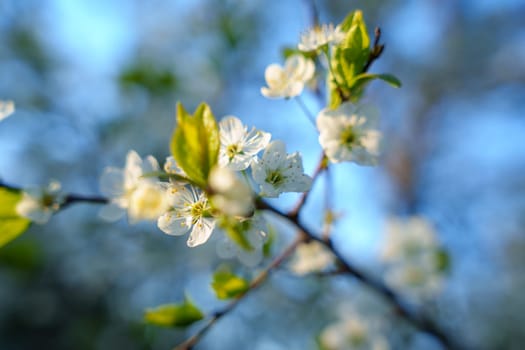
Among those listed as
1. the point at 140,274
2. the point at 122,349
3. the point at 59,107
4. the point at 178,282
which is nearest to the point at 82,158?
the point at 59,107

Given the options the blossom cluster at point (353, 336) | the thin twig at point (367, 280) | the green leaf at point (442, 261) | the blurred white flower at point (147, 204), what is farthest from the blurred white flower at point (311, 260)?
the blurred white flower at point (147, 204)

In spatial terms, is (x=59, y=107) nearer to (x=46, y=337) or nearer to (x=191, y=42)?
(x=191, y=42)

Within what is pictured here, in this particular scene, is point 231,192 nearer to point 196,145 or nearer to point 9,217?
point 196,145

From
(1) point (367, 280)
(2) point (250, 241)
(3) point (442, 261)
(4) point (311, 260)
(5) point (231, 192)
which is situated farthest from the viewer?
(3) point (442, 261)

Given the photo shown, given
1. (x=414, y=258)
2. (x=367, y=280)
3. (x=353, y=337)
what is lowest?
(x=353, y=337)

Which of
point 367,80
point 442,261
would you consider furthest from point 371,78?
point 442,261

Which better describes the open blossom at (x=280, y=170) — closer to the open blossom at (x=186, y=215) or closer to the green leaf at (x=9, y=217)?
the open blossom at (x=186, y=215)
